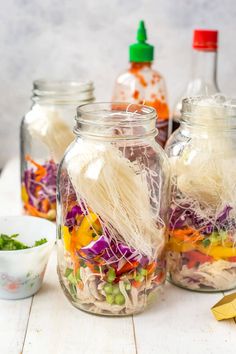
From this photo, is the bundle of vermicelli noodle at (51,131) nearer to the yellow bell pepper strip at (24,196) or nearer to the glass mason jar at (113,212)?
the yellow bell pepper strip at (24,196)

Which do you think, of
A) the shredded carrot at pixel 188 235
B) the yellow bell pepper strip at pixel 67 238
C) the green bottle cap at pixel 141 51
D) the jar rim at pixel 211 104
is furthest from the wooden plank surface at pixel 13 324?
the green bottle cap at pixel 141 51

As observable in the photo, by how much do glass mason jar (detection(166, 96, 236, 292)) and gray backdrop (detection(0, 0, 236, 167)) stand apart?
50 centimetres

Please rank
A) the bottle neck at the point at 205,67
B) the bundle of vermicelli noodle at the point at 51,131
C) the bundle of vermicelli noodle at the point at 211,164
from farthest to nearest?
the bottle neck at the point at 205,67
the bundle of vermicelli noodle at the point at 51,131
the bundle of vermicelli noodle at the point at 211,164

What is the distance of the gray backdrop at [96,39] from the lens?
1.36 m

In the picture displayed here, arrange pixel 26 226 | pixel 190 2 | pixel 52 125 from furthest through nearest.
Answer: pixel 190 2, pixel 52 125, pixel 26 226

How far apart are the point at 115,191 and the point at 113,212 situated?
0.09ft

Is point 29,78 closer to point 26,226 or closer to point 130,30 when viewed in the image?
point 130,30

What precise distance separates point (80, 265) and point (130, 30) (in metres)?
0.70

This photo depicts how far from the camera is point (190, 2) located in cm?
135

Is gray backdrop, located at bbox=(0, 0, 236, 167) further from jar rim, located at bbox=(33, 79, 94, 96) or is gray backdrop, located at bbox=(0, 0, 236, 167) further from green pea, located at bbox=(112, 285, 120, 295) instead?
green pea, located at bbox=(112, 285, 120, 295)

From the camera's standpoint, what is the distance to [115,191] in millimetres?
812

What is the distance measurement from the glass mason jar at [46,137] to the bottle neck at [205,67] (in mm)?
227

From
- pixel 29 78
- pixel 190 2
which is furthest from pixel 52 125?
pixel 190 2

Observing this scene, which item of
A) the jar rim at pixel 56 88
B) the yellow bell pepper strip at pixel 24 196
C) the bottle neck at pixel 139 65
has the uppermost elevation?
the bottle neck at pixel 139 65
